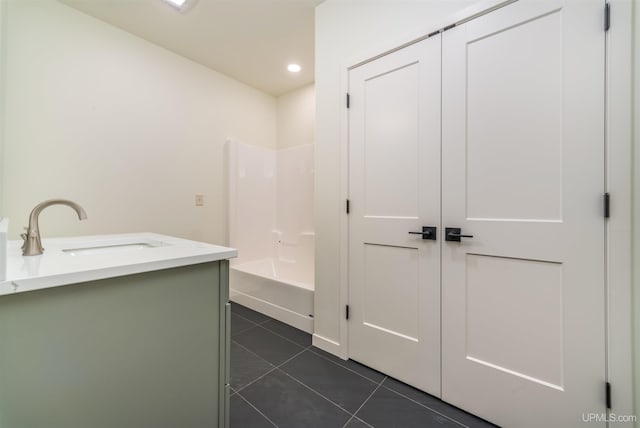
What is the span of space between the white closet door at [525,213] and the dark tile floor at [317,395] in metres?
0.22

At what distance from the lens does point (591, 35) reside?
107 cm

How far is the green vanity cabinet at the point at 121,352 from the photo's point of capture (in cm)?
69

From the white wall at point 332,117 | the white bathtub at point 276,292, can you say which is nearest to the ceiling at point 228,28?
the white wall at point 332,117

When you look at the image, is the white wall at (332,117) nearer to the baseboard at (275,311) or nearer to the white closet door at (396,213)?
the white closet door at (396,213)

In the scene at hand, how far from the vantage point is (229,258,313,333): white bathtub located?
226 cm

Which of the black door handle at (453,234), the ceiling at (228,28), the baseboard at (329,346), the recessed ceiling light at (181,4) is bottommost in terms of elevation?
the baseboard at (329,346)

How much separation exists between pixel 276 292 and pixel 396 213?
144 cm

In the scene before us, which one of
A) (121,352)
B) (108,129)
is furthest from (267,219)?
(121,352)

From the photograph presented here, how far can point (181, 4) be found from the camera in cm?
183

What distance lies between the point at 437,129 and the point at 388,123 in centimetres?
31

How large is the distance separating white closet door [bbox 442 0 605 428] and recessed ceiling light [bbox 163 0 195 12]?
1.76 meters

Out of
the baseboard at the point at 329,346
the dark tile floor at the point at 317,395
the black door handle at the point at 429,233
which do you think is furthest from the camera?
the baseboard at the point at 329,346

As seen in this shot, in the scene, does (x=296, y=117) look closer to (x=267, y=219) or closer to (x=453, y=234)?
(x=267, y=219)

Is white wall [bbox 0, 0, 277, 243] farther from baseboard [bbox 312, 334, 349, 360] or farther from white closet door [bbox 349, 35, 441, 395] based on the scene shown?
white closet door [bbox 349, 35, 441, 395]
